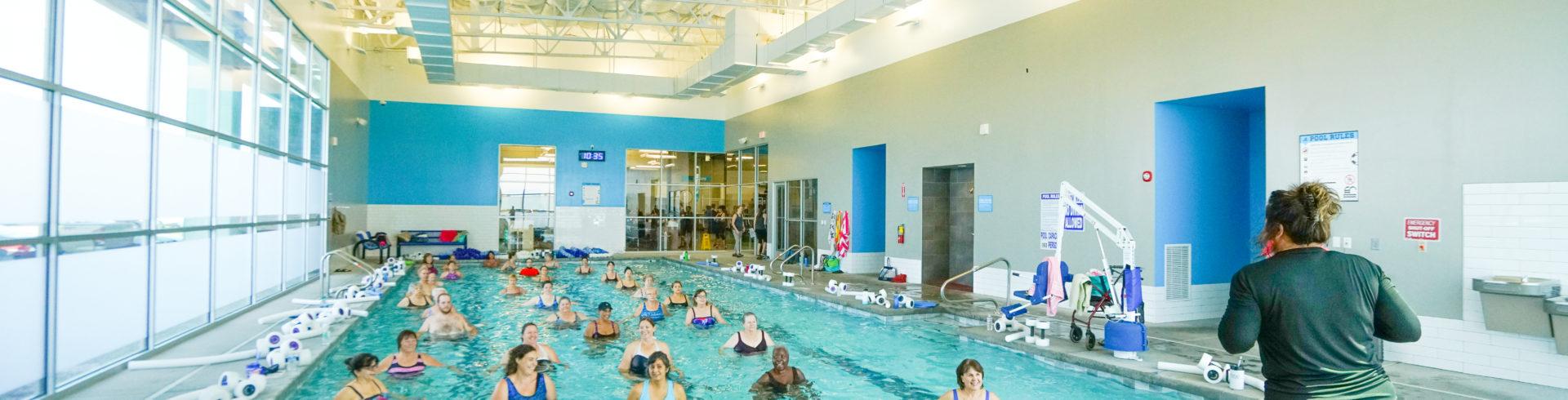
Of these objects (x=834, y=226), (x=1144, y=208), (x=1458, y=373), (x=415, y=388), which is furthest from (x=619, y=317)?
(x=1458, y=373)

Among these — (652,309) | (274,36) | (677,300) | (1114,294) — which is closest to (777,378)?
(1114,294)

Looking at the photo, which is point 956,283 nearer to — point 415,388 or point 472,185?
point 415,388

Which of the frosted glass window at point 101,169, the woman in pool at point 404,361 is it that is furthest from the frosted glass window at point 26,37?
the woman in pool at point 404,361

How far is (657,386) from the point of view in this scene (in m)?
6.40

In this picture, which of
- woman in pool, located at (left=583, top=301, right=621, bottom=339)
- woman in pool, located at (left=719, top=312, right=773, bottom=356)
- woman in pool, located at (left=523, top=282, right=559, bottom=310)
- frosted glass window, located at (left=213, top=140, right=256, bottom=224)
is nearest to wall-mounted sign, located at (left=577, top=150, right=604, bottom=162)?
woman in pool, located at (left=523, top=282, right=559, bottom=310)

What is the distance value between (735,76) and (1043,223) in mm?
8394

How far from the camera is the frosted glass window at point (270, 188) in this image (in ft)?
35.8

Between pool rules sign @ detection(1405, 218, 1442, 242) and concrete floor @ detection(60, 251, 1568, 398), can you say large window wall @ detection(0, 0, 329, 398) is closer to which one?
concrete floor @ detection(60, 251, 1568, 398)

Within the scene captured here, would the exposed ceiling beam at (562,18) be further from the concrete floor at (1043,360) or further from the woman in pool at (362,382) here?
the woman in pool at (362,382)

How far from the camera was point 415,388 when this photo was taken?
7.62 meters

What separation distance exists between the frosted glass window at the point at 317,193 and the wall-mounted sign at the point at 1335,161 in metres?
15.2

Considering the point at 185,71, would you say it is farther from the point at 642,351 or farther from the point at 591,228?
the point at 591,228

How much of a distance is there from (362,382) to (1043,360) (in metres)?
6.43

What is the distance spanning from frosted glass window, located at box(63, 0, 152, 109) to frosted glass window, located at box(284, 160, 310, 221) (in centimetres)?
580
